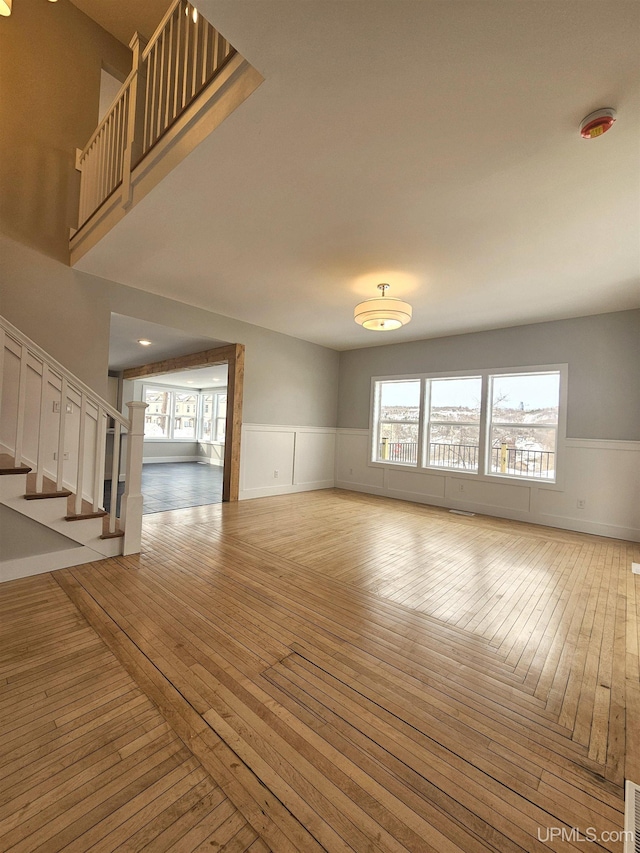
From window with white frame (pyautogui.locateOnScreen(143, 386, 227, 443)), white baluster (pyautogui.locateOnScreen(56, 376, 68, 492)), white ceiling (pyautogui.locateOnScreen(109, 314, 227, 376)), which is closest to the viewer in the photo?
white baluster (pyautogui.locateOnScreen(56, 376, 68, 492))

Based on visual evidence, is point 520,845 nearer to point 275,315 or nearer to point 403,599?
point 403,599

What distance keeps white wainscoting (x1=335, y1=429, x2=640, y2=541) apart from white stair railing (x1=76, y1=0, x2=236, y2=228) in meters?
5.45

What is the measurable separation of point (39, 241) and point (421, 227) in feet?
12.3

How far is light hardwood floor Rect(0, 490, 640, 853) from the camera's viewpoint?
1095 millimetres

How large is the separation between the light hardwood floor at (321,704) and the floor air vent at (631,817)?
3 cm

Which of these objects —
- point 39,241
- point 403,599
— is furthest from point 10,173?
point 403,599

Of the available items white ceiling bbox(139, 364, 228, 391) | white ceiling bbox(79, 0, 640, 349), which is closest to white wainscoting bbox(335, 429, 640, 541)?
white ceiling bbox(79, 0, 640, 349)

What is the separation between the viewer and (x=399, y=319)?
3.87 metres

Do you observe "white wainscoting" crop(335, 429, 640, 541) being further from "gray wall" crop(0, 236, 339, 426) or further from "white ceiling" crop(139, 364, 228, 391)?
"white ceiling" crop(139, 364, 228, 391)

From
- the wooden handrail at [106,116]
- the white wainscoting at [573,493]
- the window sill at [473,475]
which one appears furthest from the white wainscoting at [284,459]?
the wooden handrail at [106,116]

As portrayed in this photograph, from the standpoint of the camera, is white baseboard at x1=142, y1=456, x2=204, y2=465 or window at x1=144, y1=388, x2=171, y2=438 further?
window at x1=144, y1=388, x2=171, y2=438

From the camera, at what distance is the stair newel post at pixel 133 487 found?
3186 mm

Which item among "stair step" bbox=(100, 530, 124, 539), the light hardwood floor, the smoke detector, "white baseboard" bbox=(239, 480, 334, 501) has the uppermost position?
the smoke detector

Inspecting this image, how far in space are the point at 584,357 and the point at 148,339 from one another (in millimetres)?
6382
